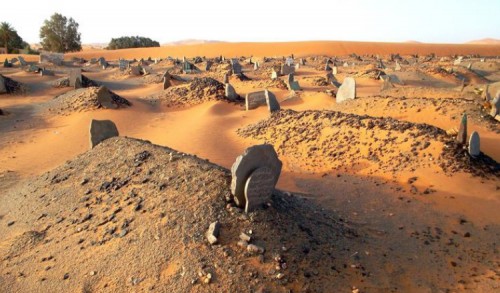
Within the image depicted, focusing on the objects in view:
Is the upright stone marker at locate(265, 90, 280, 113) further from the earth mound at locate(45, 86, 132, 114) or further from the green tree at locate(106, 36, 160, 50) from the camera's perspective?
the green tree at locate(106, 36, 160, 50)

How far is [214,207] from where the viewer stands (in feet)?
16.9

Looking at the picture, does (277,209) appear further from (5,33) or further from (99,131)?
(5,33)

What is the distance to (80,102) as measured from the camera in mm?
14891

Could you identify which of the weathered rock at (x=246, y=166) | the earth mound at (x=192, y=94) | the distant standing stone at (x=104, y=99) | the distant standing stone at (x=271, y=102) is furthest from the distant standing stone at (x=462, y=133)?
the distant standing stone at (x=104, y=99)

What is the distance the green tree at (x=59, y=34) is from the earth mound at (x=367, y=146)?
47651mm

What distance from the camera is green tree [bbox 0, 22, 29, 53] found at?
4328 centimetres

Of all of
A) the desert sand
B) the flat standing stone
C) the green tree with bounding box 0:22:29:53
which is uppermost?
the green tree with bounding box 0:22:29:53

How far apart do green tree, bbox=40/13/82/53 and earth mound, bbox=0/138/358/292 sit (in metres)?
49.8

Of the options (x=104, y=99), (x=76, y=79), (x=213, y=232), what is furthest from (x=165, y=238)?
(x=76, y=79)

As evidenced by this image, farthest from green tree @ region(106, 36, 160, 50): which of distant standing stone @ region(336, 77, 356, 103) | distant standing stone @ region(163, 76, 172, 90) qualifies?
distant standing stone @ region(336, 77, 356, 103)

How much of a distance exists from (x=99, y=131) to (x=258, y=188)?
445cm

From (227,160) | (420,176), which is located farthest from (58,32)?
(420,176)

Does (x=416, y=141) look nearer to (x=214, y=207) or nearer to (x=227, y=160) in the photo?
(x=227, y=160)

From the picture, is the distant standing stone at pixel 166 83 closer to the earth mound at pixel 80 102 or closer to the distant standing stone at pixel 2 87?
the earth mound at pixel 80 102
